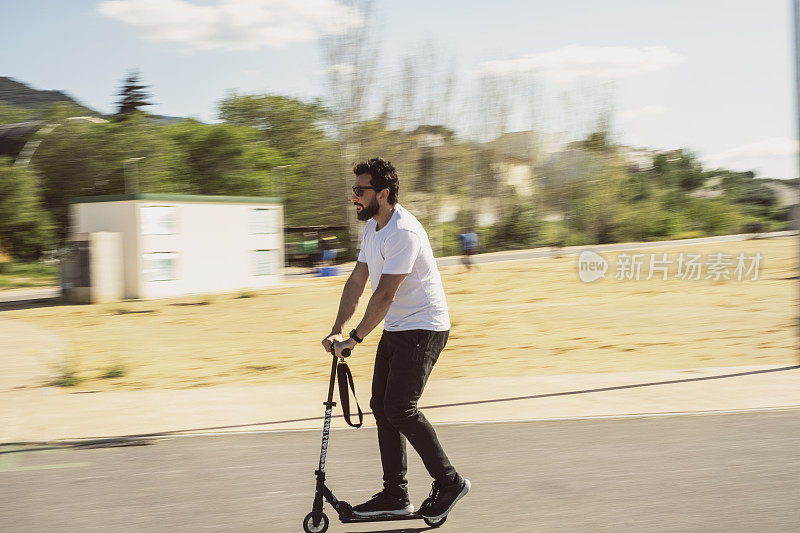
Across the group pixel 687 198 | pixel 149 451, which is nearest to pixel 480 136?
pixel 687 198

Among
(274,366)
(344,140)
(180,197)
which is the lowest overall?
(274,366)

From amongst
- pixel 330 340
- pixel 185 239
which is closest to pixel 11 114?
pixel 185 239

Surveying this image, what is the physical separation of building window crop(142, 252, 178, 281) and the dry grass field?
3.77ft

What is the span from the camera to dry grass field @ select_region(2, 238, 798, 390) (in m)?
11.4

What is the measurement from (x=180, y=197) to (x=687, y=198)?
51.6 metres

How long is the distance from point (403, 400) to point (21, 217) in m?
37.2

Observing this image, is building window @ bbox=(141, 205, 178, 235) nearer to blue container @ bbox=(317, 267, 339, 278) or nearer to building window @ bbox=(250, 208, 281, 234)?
building window @ bbox=(250, 208, 281, 234)

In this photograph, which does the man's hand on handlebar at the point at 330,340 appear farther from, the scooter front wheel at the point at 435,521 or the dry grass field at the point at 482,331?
the dry grass field at the point at 482,331

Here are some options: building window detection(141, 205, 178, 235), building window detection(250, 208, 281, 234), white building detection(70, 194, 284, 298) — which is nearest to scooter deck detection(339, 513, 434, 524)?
white building detection(70, 194, 284, 298)

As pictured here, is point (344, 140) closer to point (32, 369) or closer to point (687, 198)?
point (687, 198)

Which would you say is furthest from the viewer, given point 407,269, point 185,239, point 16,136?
point 16,136

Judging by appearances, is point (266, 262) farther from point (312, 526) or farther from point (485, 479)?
point (312, 526)

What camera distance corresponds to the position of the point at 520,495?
5.23 meters

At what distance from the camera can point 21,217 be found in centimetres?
3794
